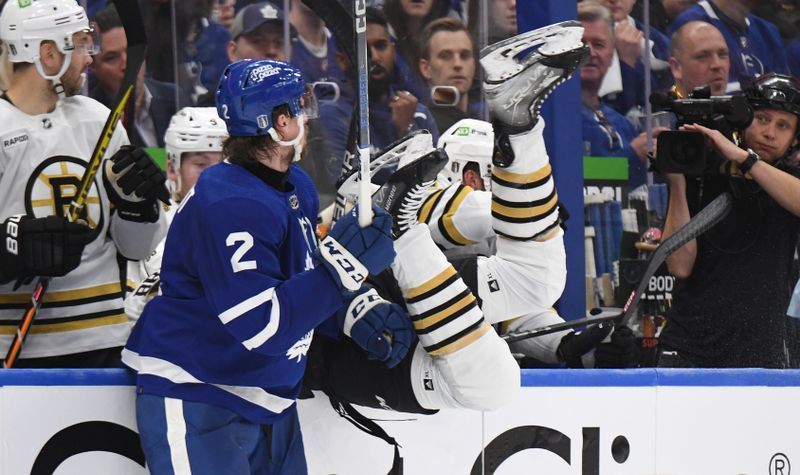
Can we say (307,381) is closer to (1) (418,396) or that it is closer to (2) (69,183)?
(1) (418,396)

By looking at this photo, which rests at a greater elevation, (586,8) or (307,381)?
(586,8)

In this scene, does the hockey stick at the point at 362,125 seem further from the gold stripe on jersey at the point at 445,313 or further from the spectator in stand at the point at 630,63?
the spectator in stand at the point at 630,63

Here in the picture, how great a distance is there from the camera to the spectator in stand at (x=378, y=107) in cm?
450

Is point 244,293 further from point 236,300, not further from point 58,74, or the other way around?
point 58,74

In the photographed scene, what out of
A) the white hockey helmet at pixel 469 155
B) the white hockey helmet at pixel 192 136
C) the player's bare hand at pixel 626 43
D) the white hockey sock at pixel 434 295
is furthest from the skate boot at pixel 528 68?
the player's bare hand at pixel 626 43

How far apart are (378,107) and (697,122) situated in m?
1.71

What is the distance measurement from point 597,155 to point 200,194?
9.89ft

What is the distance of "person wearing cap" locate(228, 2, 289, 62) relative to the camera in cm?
445

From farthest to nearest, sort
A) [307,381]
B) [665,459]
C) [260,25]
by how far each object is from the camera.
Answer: [260,25], [665,459], [307,381]

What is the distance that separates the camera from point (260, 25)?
14.8 feet

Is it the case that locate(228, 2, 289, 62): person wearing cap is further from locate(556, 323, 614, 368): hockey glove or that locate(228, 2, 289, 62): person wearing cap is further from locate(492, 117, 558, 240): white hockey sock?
locate(492, 117, 558, 240): white hockey sock

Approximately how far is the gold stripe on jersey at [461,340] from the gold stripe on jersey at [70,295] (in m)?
0.89

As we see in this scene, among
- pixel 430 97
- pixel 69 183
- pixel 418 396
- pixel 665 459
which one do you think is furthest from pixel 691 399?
pixel 430 97

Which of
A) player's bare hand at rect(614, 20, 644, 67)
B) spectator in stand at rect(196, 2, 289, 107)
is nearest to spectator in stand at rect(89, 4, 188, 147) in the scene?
spectator in stand at rect(196, 2, 289, 107)
